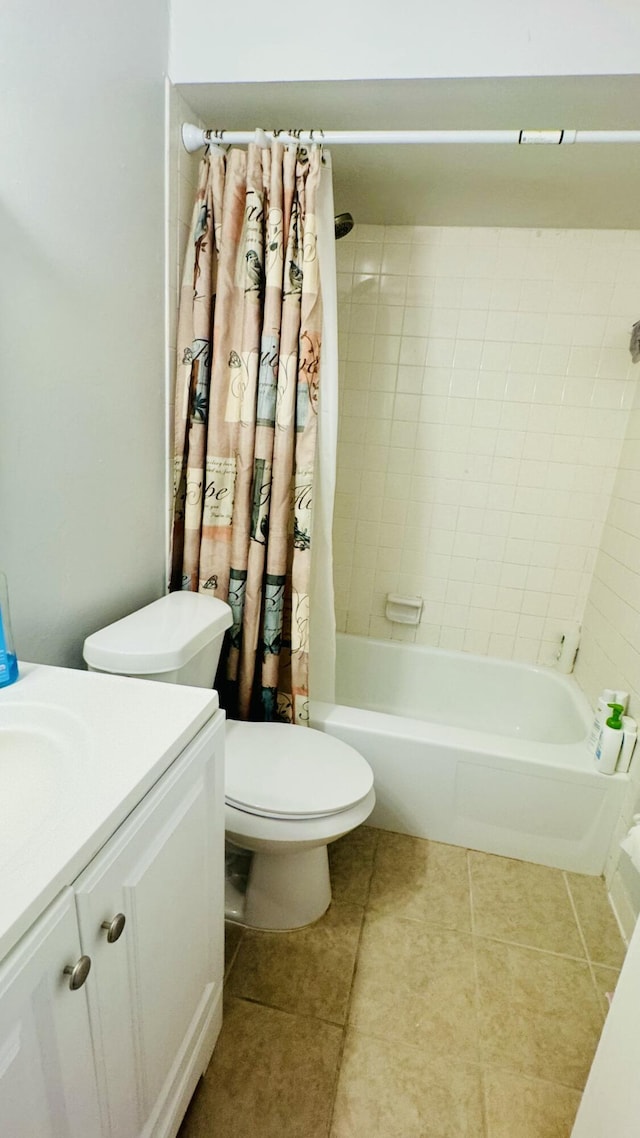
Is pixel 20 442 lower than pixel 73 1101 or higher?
higher

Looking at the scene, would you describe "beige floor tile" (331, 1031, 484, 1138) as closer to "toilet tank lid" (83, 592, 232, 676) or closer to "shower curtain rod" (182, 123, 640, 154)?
"toilet tank lid" (83, 592, 232, 676)

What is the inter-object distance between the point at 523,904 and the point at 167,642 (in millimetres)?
1264

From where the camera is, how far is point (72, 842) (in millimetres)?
544

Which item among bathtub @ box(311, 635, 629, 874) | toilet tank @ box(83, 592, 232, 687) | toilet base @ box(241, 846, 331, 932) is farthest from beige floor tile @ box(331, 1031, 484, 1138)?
toilet tank @ box(83, 592, 232, 687)

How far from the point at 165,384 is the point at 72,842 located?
1.20m

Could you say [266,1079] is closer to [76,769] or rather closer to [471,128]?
[76,769]

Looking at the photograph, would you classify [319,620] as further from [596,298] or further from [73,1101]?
[596,298]

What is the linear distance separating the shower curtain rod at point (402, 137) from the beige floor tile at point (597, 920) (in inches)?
77.2

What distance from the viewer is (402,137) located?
1.23 meters

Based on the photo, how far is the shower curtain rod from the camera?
1.16 meters

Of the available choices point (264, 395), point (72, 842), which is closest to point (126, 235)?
point (264, 395)

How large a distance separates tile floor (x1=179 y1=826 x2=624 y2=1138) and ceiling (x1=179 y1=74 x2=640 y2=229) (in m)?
2.04

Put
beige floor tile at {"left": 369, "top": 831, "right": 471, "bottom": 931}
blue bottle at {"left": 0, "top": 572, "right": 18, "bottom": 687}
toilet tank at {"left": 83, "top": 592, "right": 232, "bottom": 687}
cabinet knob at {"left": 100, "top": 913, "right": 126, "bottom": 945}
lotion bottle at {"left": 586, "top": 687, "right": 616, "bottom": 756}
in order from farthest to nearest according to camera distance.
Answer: lotion bottle at {"left": 586, "top": 687, "right": 616, "bottom": 756}, beige floor tile at {"left": 369, "top": 831, "right": 471, "bottom": 931}, toilet tank at {"left": 83, "top": 592, "right": 232, "bottom": 687}, blue bottle at {"left": 0, "top": 572, "right": 18, "bottom": 687}, cabinet knob at {"left": 100, "top": 913, "right": 126, "bottom": 945}

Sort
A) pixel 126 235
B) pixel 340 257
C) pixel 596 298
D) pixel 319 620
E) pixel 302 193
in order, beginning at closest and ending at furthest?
1. pixel 126 235
2. pixel 302 193
3. pixel 319 620
4. pixel 596 298
5. pixel 340 257
